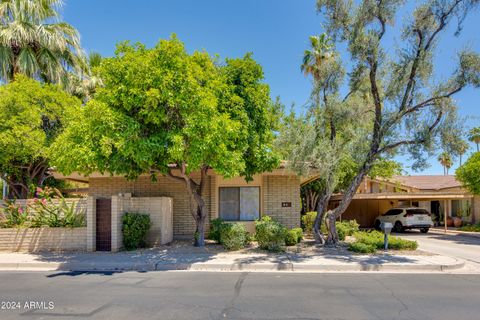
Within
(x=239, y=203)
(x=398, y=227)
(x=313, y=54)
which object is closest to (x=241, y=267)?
(x=239, y=203)

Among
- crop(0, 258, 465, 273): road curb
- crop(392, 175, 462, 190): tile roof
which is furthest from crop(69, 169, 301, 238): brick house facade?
crop(392, 175, 462, 190): tile roof

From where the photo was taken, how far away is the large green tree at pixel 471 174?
19.7m

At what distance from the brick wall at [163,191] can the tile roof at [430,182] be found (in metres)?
20.8

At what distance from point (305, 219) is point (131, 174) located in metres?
9.44

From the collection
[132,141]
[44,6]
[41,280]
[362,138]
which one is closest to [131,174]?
[132,141]

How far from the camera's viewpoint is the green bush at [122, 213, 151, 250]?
40.0 feet

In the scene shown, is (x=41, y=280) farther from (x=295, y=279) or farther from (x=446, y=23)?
(x=446, y=23)

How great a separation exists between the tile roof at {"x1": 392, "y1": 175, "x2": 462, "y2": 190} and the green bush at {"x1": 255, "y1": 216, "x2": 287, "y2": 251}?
20.9 meters

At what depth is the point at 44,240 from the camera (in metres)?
12.3

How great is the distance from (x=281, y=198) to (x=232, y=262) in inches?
209

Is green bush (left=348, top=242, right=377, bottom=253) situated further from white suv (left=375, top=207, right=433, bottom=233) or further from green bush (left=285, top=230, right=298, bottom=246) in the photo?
white suv (left=375, top=207, right=433, bottom=233)

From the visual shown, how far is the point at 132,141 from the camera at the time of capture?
31.8 ft

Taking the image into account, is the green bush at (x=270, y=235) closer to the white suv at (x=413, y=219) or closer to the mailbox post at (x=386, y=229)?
the mailbox post at (x=386, y=229)

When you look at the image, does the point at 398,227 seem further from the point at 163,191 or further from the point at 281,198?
the point at 163,191
